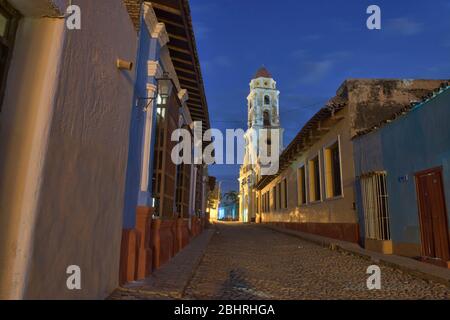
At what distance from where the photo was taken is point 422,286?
4570 mm

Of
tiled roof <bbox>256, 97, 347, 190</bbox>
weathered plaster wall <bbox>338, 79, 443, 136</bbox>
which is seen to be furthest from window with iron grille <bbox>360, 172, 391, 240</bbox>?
tiled roof <bbox>256, 97, 347, 190</bbox>

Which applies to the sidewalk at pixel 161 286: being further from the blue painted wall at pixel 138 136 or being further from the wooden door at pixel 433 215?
the wooden door at pixel 433 215

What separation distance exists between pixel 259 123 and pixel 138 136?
35.2 metres

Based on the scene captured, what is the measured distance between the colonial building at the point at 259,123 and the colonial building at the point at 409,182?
28.3 meters

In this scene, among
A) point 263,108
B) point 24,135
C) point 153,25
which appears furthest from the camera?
point 263,108

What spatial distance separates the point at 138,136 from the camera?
186 inches

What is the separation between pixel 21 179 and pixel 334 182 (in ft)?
37.2

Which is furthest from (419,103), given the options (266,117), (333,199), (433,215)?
(266,117)

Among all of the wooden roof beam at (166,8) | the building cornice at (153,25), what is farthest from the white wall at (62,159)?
the wooden roof beam at (166,8)

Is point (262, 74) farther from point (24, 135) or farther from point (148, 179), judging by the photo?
point (24, 135)
